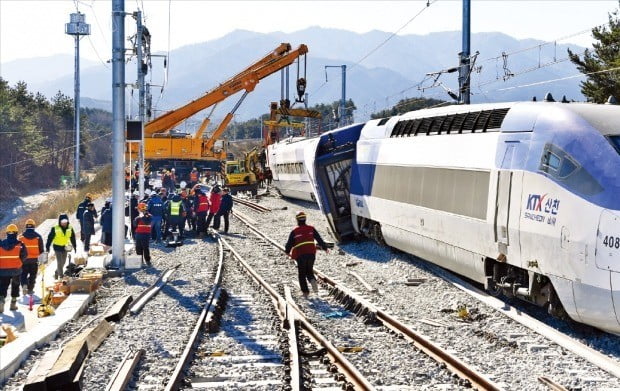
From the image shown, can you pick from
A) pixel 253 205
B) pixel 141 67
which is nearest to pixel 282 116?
pixel 253 205

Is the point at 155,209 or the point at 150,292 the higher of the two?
the point at 155,209

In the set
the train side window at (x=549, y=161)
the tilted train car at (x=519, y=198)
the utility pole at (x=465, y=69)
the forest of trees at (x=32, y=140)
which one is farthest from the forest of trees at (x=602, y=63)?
the forest of trees at (x=32, y=140)

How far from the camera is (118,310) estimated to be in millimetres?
11961

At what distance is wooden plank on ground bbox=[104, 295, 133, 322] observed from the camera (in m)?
11.8

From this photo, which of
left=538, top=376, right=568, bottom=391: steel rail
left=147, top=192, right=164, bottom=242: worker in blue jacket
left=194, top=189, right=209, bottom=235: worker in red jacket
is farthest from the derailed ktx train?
left=194, top=189, right=209, bottom=235: worker in red jacket

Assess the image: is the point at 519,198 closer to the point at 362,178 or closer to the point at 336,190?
the point at 362,178

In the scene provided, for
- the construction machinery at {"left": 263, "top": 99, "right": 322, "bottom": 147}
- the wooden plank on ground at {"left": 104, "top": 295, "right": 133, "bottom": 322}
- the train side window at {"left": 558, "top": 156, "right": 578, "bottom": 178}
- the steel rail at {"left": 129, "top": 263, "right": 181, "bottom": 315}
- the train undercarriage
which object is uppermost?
the construction machinery at {"left": 263, "top": 99, "right": 322, "bottom": 147}

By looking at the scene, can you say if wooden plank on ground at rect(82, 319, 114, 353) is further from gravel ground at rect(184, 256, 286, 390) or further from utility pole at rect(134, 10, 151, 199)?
utility pole at rect(134, 10, 151, 199)

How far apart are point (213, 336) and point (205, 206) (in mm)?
13911

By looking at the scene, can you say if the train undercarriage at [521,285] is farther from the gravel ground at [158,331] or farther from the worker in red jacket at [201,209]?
the worker in red jacket at [201,209]

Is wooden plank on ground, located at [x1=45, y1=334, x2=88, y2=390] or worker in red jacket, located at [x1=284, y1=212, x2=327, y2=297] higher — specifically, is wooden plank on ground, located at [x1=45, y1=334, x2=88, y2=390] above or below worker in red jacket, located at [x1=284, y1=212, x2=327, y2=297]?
below

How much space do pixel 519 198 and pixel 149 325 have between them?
546 cm

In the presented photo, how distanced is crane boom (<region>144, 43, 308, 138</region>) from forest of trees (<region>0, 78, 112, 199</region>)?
27.4m

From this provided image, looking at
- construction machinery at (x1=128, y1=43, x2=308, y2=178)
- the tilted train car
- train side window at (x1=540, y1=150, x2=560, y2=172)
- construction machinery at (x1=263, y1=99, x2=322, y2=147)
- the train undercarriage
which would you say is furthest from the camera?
construction machinery at (x1=263, y1=99, x2=322, y2=147)
